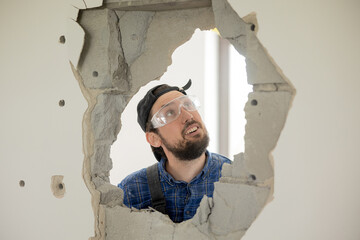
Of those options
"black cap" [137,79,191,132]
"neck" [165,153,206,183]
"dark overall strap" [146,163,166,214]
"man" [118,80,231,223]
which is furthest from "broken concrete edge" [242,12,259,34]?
"dark overall strap" [146,163,166,214]

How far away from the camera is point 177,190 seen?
310 centimetres

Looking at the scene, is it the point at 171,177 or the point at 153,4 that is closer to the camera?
the point at 153,4

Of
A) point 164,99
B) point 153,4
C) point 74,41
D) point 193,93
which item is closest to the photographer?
point 153,4

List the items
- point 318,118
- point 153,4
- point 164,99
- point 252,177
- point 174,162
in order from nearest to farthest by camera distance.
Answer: point 318,118
point 252,177
point 153,4
point 164,99
point 174,162

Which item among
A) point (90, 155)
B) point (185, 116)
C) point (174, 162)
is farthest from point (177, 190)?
point (90, 155)

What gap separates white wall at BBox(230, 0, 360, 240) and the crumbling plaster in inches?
5.6

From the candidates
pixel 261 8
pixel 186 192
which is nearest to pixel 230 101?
pixel 186 192

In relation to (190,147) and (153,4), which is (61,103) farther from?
(190,147)

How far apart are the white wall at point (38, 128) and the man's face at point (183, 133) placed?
819 mm

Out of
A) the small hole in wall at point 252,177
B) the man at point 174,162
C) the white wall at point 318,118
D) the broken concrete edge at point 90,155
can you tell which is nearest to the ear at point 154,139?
the man at point 174,162

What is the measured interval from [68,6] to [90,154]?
884 mm

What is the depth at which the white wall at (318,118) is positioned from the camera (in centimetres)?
187

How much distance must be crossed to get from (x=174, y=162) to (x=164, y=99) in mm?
514

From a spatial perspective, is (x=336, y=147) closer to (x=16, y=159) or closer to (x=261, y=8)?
(x=261, y=8)
